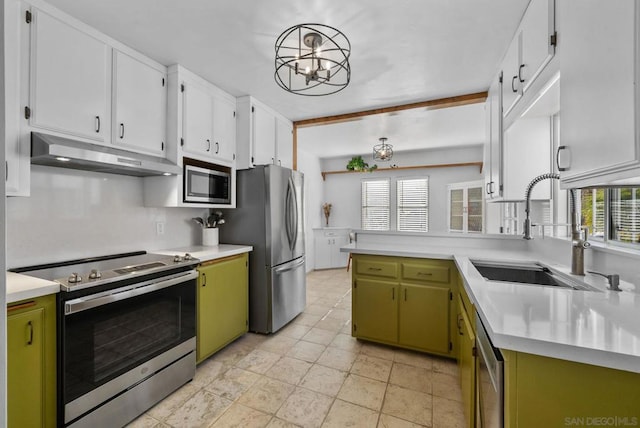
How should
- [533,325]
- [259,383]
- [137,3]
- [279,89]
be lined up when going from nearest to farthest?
1. [533,325]
2. [137,3]
3. [259,383]
4. [279,89]

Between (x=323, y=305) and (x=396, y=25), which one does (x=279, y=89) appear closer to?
(x=396, y=25)

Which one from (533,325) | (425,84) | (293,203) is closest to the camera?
(533,325)

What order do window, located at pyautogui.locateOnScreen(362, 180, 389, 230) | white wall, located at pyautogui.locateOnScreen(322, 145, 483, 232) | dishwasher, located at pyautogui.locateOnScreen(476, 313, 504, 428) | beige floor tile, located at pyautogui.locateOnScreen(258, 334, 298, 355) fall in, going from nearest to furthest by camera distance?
dishwasher, located at pyautogui.locateOnScreen(476, 313, 504, 428), beige floor tile, located at pyautogui.locateOnScreen(258, 334, 298, 355), white wall, located at pyautogui.locateOnScreen(322, 145, 483, 232), window, located at pyautogui.locateOnScreen(362, 180, 389, 230)

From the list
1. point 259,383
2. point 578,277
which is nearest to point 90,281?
point 259,383

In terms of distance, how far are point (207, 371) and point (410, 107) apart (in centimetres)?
322

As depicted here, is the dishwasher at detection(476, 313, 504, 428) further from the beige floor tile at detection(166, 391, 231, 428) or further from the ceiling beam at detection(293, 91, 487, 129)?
the ceiling beam at detection(293, 91, 487, 129)

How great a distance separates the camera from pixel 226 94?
2.97 m

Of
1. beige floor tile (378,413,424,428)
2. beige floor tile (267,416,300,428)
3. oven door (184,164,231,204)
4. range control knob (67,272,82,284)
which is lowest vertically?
beige floor tile (267,416,300,428)

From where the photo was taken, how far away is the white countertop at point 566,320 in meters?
0.80

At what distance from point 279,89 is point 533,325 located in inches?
109

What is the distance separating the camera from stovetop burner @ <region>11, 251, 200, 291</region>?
155 centimetres

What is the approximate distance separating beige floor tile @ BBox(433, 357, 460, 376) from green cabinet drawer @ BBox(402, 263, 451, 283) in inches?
26.9

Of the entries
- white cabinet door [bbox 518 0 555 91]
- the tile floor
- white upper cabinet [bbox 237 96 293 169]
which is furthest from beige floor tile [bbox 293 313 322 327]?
white cabinet door [bbox 518 0 555 91]

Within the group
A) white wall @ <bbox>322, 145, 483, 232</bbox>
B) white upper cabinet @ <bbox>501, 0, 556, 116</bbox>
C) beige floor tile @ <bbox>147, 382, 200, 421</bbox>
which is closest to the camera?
white upper cabinet @ <bbox>501, 0, 556, 116</bbox>
